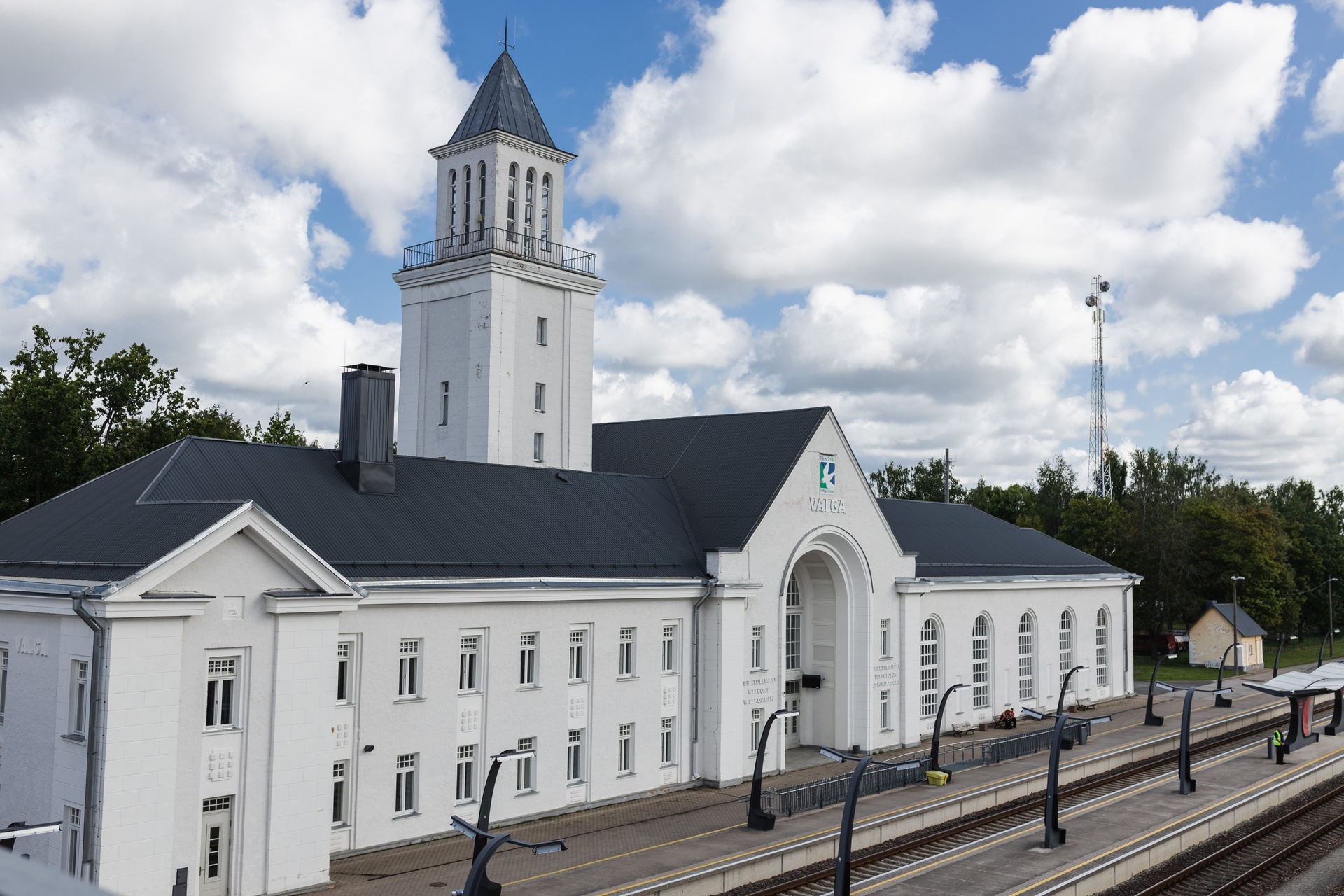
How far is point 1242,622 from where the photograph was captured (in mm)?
84312

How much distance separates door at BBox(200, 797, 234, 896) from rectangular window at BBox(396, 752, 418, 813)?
19.3ft

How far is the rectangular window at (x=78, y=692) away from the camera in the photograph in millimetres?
25453

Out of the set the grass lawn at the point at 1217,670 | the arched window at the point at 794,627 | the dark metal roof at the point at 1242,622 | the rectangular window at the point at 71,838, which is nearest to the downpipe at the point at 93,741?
the rectangular window at the point at 71,838

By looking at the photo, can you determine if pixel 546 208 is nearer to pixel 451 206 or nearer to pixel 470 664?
pixel 451 206

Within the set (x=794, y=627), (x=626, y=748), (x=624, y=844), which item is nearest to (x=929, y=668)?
(x=794, y=627)

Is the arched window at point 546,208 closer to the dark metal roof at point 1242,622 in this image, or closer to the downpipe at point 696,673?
the downpipe at point 696,673

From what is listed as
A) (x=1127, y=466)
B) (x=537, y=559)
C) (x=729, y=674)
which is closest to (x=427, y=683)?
(x=537, y=559)

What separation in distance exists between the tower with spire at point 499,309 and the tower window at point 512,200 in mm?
57

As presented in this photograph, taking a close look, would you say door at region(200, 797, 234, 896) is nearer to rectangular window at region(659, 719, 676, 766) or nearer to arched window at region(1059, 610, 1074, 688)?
rectangular window at region(659, 719, 676, 766)

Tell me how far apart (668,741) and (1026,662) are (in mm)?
28953

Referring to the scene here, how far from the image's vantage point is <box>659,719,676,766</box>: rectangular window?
132ft

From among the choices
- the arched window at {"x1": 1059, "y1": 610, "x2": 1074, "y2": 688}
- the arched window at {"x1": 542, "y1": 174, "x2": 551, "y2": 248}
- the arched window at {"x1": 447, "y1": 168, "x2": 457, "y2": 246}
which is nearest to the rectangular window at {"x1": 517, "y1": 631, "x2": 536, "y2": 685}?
the arched window at {"x1": 542, "y1": 174, "x2": 551, "y2": 248}

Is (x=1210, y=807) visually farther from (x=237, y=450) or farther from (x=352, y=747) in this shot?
(x=237, y=450)

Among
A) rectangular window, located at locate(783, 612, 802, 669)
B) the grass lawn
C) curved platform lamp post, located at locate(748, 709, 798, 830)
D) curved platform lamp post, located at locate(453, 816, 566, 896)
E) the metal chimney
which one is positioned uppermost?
the metal chimney
